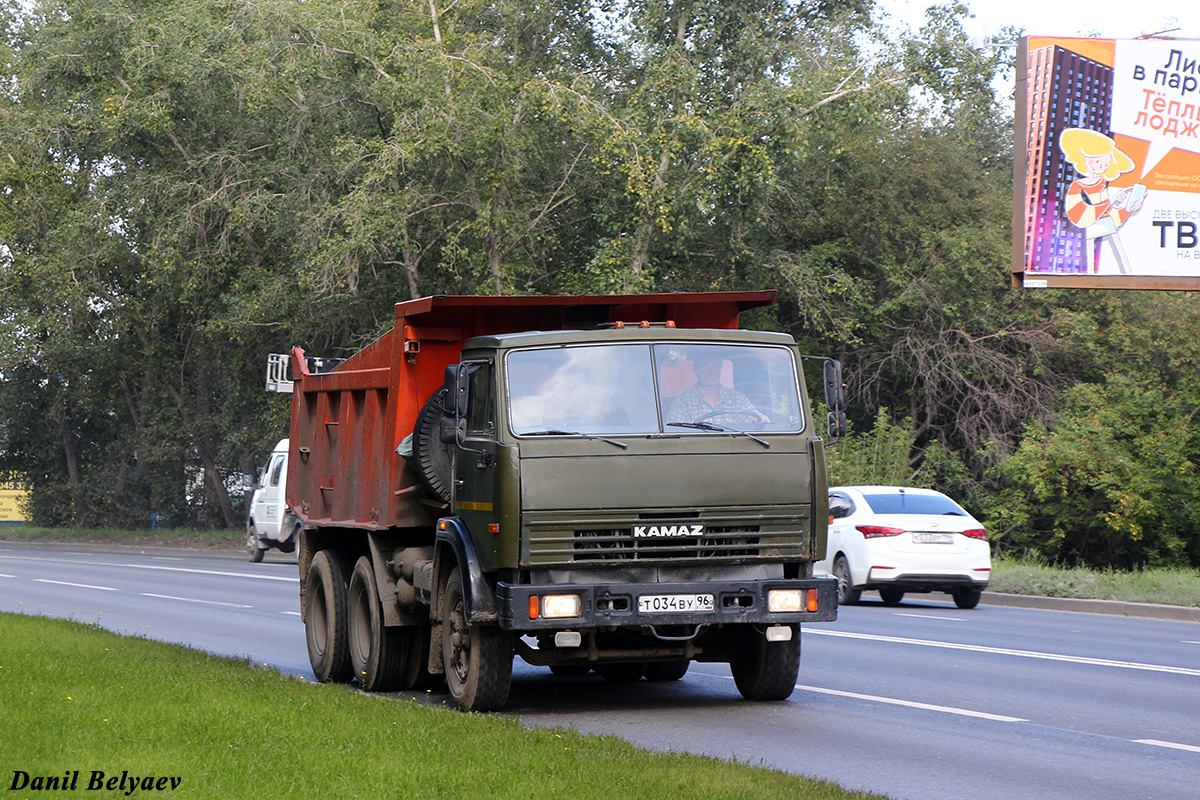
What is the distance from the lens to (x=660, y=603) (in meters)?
9.02

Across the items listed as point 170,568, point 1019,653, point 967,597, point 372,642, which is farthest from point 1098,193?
point 170,568

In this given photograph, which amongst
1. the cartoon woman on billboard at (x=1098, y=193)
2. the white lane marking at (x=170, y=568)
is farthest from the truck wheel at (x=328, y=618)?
the cartoon woman on billboard at (x=1098, y=193)

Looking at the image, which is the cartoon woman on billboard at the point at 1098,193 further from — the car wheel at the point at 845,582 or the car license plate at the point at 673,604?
the car license plate at the point at 673,604

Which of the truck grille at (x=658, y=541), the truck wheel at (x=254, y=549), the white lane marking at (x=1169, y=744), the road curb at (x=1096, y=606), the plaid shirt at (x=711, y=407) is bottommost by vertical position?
the truck wheel at (x=254, y=549)

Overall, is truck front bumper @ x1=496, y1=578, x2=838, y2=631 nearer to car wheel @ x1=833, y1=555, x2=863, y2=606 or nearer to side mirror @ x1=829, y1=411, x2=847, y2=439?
side mirror @ x1=829, y1=411, x2=847, y2=439

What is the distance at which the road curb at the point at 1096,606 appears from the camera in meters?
19.2

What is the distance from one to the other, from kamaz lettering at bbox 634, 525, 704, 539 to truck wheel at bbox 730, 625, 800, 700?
1.23 metres

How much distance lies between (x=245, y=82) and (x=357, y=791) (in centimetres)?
2843

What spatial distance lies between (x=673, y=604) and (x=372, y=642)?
2.86m

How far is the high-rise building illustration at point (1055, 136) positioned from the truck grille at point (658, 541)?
16.9 m

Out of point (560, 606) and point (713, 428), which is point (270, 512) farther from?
point (560, 606)

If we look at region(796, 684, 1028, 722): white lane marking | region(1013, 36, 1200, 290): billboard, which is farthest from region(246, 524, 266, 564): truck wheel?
→ region(796, 684, 1028, 722): white lane marking

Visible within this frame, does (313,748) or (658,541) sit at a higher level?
(658,541)

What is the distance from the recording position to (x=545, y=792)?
654cm
